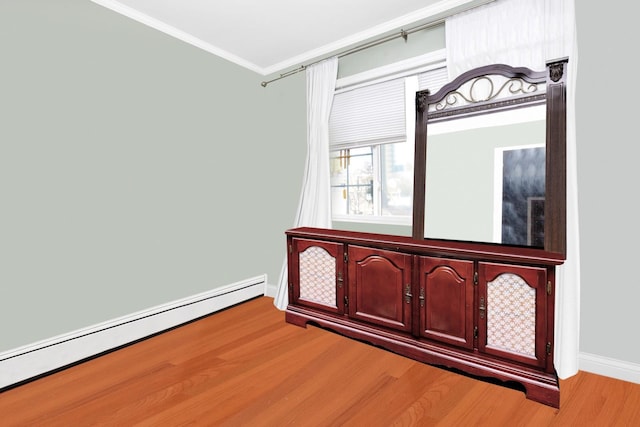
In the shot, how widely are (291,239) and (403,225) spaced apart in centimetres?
97

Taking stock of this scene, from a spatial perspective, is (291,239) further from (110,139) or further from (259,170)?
(110,139)

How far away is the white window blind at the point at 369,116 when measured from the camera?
2688 mm

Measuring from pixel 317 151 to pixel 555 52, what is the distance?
6.18 feet

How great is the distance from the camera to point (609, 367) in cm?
194

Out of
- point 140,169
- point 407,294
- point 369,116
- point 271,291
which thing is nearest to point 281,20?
point 369,116

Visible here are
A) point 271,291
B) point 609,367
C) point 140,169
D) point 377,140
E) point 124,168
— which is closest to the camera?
point 609,367

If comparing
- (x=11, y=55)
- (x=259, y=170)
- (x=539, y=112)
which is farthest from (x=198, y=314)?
(x=539, y=112)

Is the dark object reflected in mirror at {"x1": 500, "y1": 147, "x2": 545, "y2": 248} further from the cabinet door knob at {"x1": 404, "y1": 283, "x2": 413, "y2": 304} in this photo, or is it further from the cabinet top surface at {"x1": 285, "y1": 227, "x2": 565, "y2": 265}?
the cabinet door knob at {"x1": 404, "y1": 283, "x2": 413, "y2": 304}

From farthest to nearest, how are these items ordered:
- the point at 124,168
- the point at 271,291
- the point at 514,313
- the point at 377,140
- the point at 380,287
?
the point at 271,291 < the point at 377,140 < the point at 124,168 < the point at 380,287 < the point at 514,313

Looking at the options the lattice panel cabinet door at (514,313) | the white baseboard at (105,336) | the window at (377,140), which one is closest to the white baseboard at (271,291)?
the white baseboard at (105,336)

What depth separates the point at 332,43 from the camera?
3.01 metres

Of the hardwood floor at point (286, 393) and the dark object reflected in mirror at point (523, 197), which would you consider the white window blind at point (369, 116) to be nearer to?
the dark object reflected in mirror at point (523, 197)

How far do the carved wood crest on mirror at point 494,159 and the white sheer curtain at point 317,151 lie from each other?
2.95 ft

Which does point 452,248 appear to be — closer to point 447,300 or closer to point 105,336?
point 447,300
